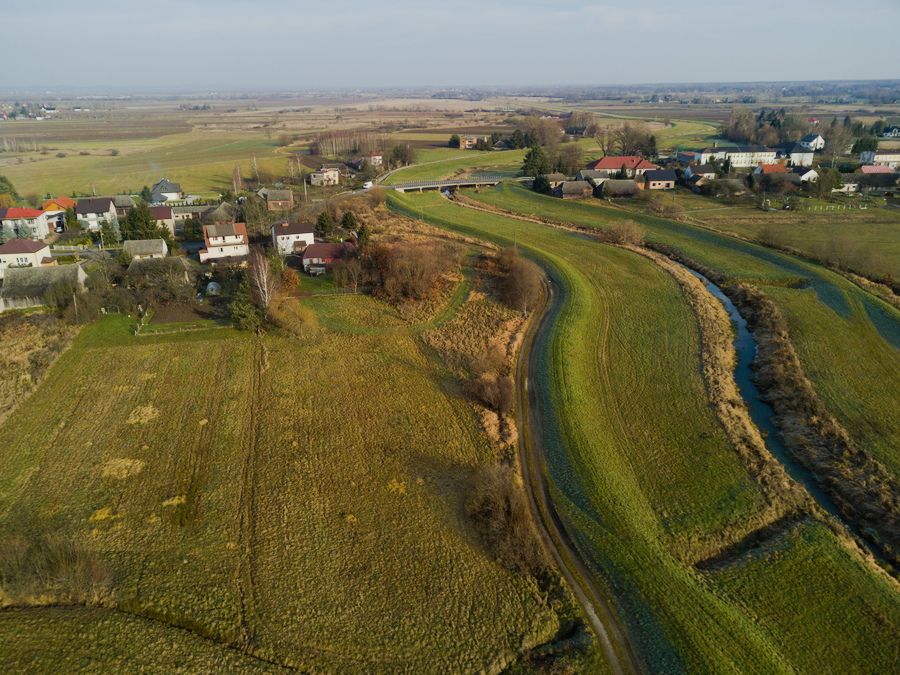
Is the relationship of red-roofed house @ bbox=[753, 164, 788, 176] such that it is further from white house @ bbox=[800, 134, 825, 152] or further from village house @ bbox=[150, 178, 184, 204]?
village house @ bbox=[150, 178, 184, 204]

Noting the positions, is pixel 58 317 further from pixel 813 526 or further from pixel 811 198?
pixel 811 198

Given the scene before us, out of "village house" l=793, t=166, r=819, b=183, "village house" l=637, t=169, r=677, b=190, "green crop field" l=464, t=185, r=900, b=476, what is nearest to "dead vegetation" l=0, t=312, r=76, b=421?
"green crop field" l=464, t=185, r=900, b=476

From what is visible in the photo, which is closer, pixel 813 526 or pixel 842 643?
pixel 842 643

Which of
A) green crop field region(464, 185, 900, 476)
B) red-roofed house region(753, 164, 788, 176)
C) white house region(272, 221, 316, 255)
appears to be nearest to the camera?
green crop field region(464, 185, 900, 476)

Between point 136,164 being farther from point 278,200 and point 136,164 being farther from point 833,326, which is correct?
point 833,326

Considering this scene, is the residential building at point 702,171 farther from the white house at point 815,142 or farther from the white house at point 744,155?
the white house at point 815,142

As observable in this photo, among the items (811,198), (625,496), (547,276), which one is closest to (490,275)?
(547,276)

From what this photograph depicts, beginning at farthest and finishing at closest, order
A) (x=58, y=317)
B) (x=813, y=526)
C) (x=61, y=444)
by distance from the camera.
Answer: (x=58, y=317) < (x=61, y=444) < (x=813, y=526)
